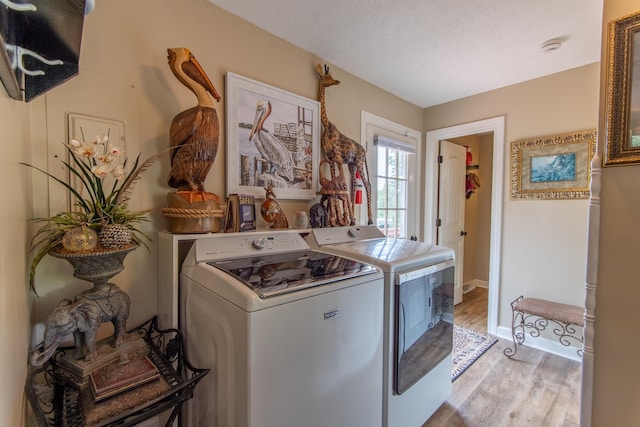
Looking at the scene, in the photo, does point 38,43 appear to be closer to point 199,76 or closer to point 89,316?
point 199,76

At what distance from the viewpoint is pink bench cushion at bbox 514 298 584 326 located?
7.02 ft

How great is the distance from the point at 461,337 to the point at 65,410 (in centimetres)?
300

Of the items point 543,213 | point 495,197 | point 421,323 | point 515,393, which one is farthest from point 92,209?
point 543,213

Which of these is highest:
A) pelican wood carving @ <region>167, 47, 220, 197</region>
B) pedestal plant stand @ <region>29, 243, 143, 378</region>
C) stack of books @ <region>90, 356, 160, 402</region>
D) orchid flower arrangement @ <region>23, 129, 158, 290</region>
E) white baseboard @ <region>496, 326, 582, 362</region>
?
pelican wood carving @ <region>167, 47, 220, 197</region>

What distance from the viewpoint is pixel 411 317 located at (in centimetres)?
154

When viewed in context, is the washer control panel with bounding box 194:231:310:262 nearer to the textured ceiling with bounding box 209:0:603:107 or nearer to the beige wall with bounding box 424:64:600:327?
the textured ceiling with bounding box 209:0:603:107

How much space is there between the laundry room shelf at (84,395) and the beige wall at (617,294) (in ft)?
5.99

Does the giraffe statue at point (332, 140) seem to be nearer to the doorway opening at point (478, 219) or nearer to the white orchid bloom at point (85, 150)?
the white orchid bloom at point (85, 150)

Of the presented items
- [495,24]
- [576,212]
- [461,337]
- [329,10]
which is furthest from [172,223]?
[576,212]

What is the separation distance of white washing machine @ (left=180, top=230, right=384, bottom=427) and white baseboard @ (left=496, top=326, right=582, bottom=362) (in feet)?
6.89

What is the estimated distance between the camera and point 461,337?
2.77 metres

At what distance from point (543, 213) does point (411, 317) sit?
76.0 inches

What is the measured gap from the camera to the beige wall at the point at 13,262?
2.28 feet

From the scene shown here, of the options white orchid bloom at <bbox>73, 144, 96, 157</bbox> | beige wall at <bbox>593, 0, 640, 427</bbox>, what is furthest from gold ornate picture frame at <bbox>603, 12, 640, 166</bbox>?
white orchid bloom at <bbox>73, 144, 96, 157</bbox>
